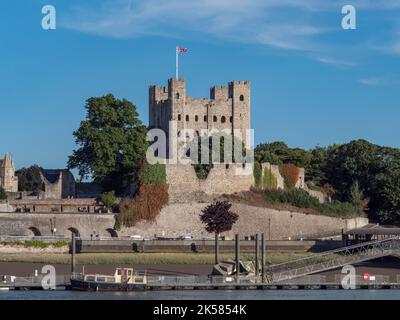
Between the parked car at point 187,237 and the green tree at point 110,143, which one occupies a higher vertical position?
the green tree at point 110,143

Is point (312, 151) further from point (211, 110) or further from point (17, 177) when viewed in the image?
point (17, 177)

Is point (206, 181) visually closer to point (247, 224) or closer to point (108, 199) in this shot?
point (247, 224)

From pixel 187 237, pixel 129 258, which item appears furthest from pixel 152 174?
pixel 129 258

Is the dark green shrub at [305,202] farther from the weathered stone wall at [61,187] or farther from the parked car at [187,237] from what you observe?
the weathered stone wall at [61,187]

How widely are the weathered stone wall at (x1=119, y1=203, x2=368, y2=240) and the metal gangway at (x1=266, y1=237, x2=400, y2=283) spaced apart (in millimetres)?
8810

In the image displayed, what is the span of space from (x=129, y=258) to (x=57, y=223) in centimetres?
771

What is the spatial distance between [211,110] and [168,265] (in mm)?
27020

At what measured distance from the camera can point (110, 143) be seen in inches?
2923

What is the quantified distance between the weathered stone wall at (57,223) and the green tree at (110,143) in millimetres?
4667

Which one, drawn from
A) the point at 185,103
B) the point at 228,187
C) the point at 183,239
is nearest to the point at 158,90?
the point at 185,103

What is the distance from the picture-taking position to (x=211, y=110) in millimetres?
87188

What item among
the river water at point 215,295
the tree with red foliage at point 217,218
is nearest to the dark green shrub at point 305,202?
the tree with red foliage at point 217,218

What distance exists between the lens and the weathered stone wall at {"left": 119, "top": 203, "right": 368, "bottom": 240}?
6944 centimetres

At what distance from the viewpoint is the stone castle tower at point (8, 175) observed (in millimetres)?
88562
